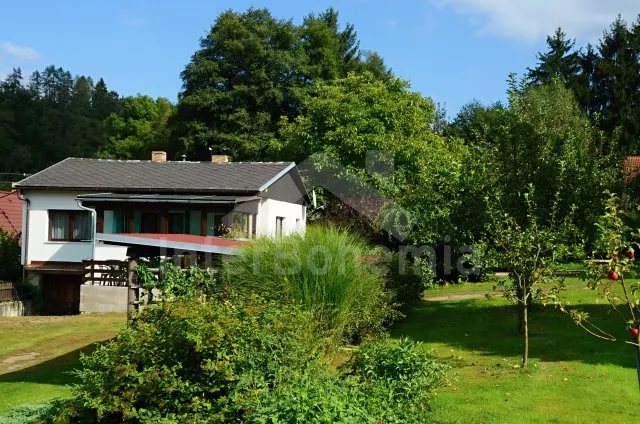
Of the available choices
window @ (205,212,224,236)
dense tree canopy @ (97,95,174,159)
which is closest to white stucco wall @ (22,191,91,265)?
window @ (205,212,224,236)

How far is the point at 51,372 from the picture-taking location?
41.8 feet

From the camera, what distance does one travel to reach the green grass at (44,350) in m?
10.8

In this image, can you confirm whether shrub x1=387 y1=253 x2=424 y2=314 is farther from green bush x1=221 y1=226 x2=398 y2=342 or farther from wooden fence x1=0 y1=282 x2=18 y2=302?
wooden fence x1=0 y1=282 x2=18 y2=302

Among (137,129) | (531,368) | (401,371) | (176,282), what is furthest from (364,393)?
(137,129)

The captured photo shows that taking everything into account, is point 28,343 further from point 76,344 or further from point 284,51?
point 284,51

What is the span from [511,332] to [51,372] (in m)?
9.24

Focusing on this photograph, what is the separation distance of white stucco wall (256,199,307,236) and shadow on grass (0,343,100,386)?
33.2 ft

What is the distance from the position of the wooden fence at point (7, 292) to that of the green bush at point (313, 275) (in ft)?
54.3

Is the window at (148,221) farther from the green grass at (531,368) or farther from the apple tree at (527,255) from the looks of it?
the apple tree at (527,255)

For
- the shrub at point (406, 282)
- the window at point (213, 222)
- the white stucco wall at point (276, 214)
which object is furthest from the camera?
the white stucco wall at point (276, 214)

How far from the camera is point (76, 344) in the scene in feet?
53.8

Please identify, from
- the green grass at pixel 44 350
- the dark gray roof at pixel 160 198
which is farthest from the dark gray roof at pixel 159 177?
the green grass at pixel 44 350

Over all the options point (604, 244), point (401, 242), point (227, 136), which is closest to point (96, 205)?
point (401, 242)

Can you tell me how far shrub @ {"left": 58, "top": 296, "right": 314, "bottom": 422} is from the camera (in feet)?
23.6
